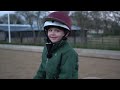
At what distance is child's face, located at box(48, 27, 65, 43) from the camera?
1573 mm

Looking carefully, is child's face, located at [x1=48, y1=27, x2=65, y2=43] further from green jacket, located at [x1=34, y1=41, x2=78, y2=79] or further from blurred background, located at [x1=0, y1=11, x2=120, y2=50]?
blurred background, located at [x1=0, y1=11, x2=120, y2=50]

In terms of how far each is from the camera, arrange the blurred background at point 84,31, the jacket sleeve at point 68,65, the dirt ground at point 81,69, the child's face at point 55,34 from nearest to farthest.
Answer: the jacket sleeve at point 68,65, the child's face at point 55,34, the dirt ground at point 81,69, the blurred background at point 84,31

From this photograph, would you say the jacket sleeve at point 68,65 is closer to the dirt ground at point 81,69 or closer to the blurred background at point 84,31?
the dirt ground at point 81,69

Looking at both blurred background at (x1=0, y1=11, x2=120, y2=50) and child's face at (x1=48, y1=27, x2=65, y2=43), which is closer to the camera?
child's face at (x1=48, y1=27, x2=65, y2=43)

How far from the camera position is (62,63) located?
1.49 metres

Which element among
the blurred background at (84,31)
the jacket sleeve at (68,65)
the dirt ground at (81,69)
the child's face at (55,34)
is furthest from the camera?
the blurred background at (84,31)

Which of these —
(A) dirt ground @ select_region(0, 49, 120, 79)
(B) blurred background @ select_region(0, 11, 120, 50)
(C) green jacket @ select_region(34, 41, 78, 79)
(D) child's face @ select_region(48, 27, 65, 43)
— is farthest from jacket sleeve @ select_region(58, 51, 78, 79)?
(B) blurred background @ select_region(0, 11, 120, 50)

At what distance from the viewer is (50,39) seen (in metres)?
1.59

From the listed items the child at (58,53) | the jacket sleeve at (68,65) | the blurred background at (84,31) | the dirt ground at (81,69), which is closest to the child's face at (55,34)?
the child at (58,53)

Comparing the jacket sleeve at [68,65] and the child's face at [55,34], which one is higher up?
the child's face at [55,34]

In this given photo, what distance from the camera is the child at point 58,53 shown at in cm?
147

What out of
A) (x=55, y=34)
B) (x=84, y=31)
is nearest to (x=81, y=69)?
(x=55, y=34)
